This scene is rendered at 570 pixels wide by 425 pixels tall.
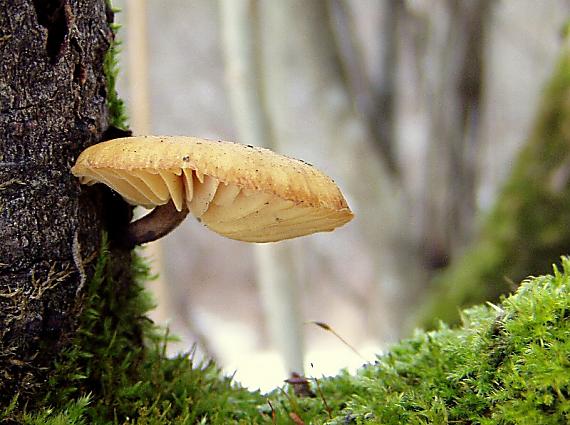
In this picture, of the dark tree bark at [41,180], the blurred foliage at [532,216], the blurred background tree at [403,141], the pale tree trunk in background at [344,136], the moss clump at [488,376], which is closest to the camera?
the moss clump at [488,376]

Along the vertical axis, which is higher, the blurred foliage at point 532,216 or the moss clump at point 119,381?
the blurred foliage at point 532,216

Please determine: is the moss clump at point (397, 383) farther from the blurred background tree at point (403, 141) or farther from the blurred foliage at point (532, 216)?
the blurred foliage at point (532, 216)

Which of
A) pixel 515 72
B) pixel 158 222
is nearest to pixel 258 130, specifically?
pixel 158 222

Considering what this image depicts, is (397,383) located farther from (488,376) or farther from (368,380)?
(488,376)

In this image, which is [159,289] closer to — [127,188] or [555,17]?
[127,188]

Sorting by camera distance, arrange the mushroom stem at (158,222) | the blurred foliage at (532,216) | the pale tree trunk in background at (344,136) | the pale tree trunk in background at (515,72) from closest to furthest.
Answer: the mushroom stem at (158,222) < the blurred foliage at (532,216) < the pale tree trunk in background at (344,136) < the pale tree trunk in background at (515,72)

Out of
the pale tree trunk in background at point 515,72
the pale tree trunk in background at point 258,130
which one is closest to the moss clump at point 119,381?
the pale tree trunk in background at point 258,130
